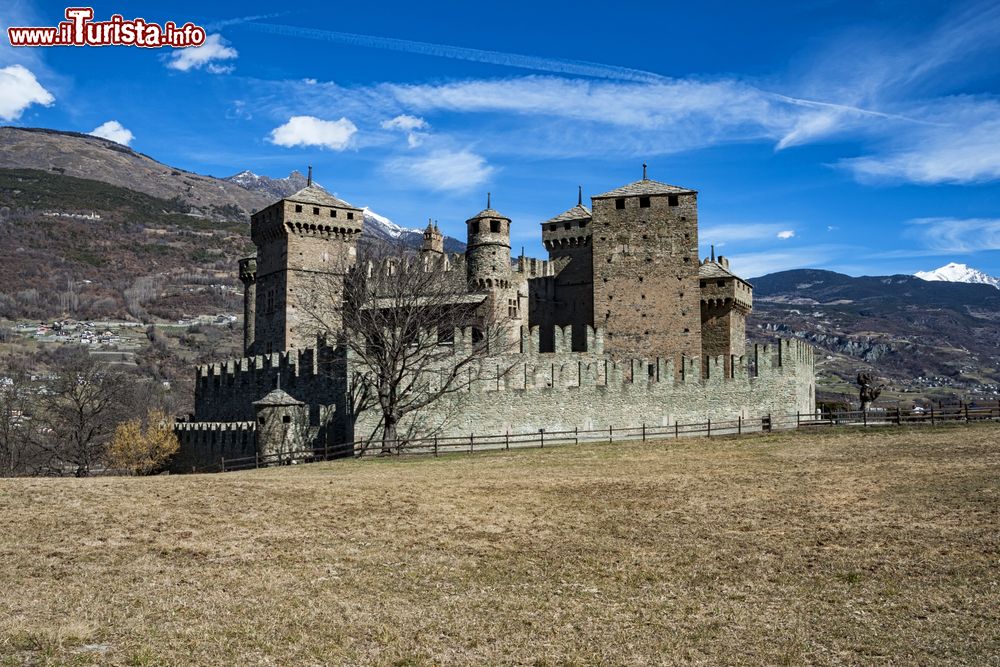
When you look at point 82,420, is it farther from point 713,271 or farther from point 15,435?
point 713,271

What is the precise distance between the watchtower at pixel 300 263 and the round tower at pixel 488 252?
6959mm

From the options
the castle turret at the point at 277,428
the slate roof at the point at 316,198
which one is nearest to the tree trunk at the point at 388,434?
the castle turret at the point at 277,428

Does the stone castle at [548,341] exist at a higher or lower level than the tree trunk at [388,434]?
higher

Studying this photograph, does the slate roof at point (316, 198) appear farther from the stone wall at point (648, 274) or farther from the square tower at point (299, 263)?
the stone wall at point (648, 274)

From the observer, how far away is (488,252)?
45.5 metres

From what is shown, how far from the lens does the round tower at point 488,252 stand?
149ft

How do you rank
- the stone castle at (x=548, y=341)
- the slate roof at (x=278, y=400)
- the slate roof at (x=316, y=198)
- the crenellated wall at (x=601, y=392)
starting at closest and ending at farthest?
the slate roof at (x=278, y=400) → the crenellated wall at (x=601, y=392) → the stone castle at (x=548, y=341) → the slate roof at (x=316, y=198)

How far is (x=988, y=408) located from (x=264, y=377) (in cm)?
3184

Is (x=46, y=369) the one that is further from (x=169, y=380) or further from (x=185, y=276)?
(x=185, y=276)

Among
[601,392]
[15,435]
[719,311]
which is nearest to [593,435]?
[601,392]

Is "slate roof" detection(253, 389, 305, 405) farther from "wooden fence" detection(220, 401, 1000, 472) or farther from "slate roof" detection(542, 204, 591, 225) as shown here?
"slate roof" detection(542, 204, 591, 225)

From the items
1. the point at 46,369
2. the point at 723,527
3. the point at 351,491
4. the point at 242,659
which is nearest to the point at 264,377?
the point at 351,491

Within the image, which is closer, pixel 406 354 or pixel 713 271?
pixel 406 354

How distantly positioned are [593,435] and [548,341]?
1574 centimetres
